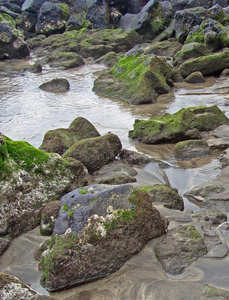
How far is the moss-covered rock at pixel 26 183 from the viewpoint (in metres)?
4.12

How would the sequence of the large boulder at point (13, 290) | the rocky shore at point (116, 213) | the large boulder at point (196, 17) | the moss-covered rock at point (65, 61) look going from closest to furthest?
the large boulder at point (13, 290) → the rocky shore at point (116, 213) → the large boulder at point (196, 17) → the moss-covered rock at point (65, 61)

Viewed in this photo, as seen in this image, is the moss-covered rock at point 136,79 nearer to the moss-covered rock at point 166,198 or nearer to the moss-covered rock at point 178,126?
the moss-covered rock at point 178,126

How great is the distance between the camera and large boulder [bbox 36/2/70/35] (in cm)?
3322

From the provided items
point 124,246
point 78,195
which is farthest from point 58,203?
point 124,246

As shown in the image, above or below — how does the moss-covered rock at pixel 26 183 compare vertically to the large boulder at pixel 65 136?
above

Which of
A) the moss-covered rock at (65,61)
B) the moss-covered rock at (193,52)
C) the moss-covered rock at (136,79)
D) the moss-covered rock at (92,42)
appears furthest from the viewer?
the moss-covered rock at (92,42)

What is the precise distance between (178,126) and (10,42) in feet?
69.4

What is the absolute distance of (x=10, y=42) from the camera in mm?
24703

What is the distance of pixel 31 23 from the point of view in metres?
36.2

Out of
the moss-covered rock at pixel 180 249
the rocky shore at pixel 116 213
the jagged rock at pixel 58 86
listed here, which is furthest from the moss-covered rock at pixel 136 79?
the moss-covered rock at pixel 180 249

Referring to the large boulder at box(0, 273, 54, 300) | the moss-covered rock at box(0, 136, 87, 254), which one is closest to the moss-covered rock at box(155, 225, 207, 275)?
the large boulder at box(0, 273, 54, 300)

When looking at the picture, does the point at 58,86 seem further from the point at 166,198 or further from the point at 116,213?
the point at 116,213

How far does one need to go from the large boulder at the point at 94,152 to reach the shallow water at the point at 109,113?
0.76 meters

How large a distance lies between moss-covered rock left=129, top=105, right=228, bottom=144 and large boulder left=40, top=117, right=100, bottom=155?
1.08 metres
